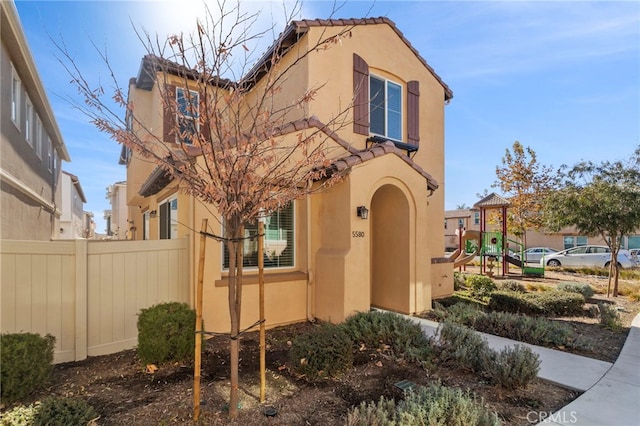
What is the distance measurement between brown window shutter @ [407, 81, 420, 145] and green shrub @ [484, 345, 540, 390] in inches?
295

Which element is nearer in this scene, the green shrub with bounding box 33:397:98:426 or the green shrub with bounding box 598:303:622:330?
the green shrub with bounding box 33:397:98:426

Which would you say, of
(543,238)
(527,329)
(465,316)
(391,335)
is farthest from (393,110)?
(543,238)

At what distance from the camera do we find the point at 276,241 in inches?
314

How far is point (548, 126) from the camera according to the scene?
49.5ft

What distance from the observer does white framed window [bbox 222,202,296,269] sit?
7613 millimetres

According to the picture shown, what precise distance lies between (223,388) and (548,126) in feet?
57.3

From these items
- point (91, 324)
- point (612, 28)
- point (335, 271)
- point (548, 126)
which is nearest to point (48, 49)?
point (91, 324)

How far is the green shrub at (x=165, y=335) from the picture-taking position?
4.88 m

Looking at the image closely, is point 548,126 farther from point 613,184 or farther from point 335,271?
point 335,271

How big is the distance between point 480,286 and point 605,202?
A: 183 inches

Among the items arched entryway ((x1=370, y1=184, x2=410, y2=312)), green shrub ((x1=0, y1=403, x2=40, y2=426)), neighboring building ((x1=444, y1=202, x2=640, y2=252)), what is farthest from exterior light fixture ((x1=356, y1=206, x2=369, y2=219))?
neighboring building ((x1=444, y1=202, x2=640, y2=252))

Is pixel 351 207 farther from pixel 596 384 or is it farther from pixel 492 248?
pixel 492 248

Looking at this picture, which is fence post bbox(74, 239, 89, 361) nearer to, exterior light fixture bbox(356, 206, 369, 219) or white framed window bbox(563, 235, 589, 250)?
exterior light fixture bbox(356, 206, 369, 219)

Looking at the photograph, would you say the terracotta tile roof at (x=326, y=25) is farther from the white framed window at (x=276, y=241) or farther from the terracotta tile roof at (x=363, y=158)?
the white framed window at (x=276, y=241)
